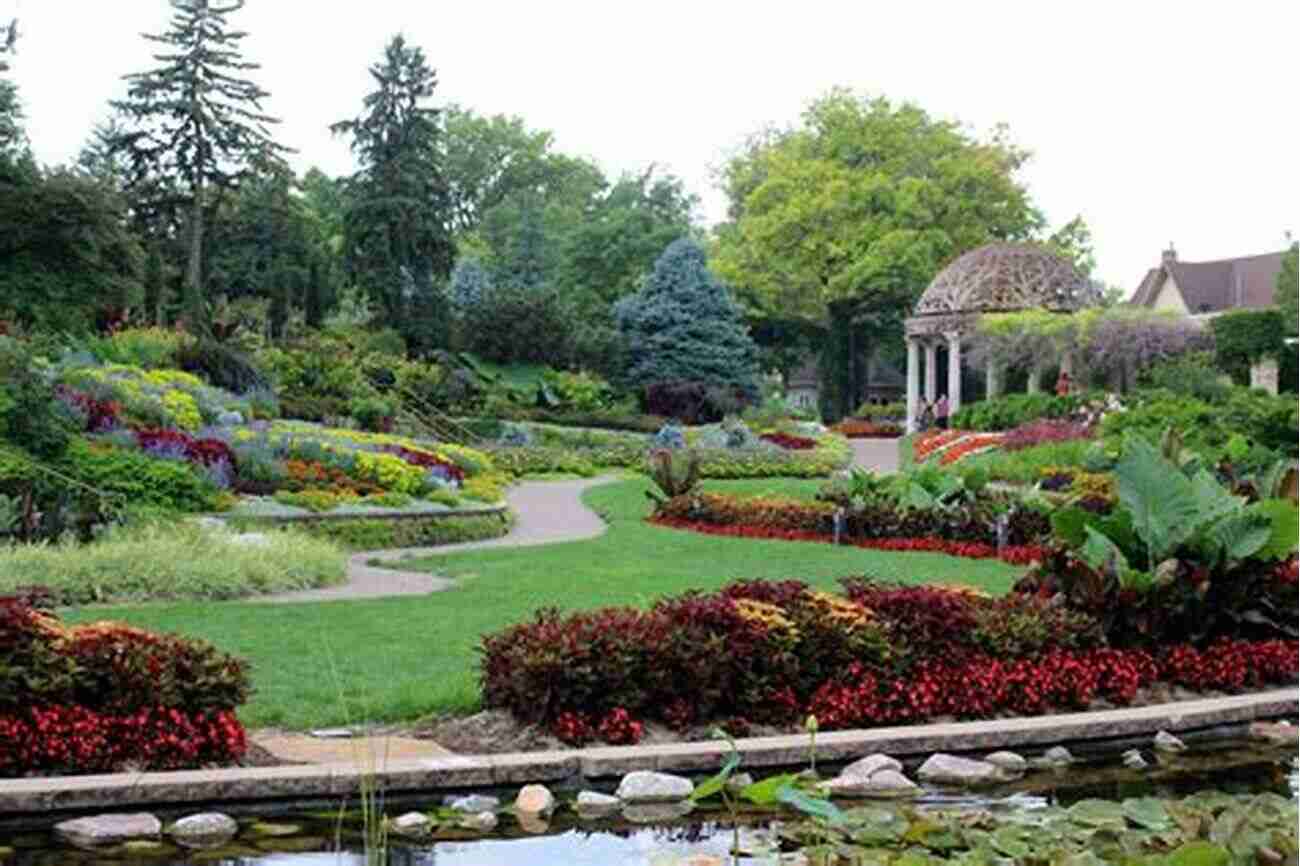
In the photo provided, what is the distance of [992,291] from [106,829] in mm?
37590

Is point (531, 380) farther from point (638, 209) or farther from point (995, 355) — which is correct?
point (638, 209)

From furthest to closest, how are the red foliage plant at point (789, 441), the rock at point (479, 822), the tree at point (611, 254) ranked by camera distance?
1. the tree at point (611, 254)
2. the red foliage plant at point (789, 441)
3. the rock at point (479, 822)

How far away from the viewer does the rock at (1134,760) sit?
259 inches

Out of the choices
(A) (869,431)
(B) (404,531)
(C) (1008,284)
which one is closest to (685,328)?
(A) (869,431)

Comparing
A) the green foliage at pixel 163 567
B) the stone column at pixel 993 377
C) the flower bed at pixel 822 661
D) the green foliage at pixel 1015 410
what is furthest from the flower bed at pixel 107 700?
the stone column at pixel 993 377

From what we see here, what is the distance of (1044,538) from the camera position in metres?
14.8

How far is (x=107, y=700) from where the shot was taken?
5.94 metres

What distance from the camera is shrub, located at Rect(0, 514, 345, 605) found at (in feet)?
37.0

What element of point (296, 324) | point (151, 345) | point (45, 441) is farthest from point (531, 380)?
point (45, 441)

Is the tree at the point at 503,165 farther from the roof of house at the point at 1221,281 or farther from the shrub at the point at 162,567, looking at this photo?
the shrub at the point at 162,567

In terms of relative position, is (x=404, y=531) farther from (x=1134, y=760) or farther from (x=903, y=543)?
(x=1134, y=760)

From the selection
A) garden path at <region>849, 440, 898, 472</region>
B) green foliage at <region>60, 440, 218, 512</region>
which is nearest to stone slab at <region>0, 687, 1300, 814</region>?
green foliage at <region>60, 440, 218, 512</region>

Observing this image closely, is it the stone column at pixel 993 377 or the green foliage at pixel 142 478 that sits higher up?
the stone column at pixel 993 377

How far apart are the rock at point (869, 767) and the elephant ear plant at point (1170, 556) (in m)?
2.09
